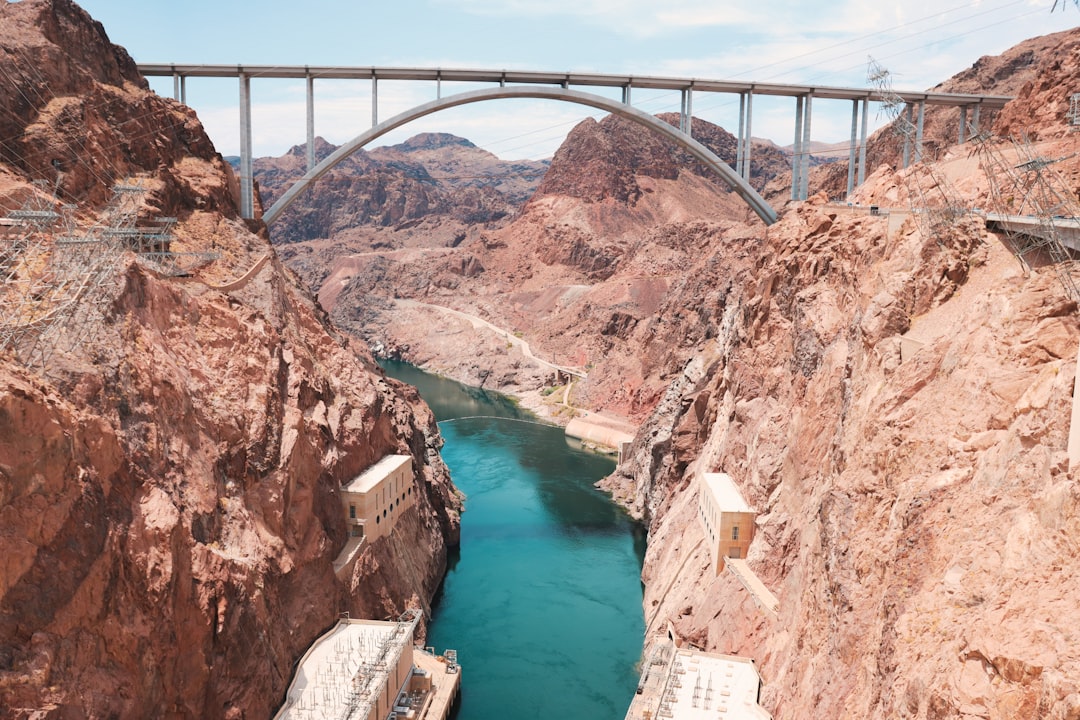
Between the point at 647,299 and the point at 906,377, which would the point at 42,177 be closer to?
the point at 906,377

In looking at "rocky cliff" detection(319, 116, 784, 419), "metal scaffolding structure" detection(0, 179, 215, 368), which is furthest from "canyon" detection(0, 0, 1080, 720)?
"rocky cliff" detection(319, 116, 784, 419)

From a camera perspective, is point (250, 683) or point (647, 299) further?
point (647, 299)

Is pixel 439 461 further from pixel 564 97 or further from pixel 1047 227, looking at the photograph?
pixel 1047 227

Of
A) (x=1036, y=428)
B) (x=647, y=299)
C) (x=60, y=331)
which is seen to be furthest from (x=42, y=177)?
(x=647, y=299)

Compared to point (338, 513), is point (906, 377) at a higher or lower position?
higher

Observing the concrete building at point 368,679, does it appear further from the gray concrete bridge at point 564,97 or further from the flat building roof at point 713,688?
the gray concrete bridge at point 564,97

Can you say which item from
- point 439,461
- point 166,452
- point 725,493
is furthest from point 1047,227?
point 439,461
